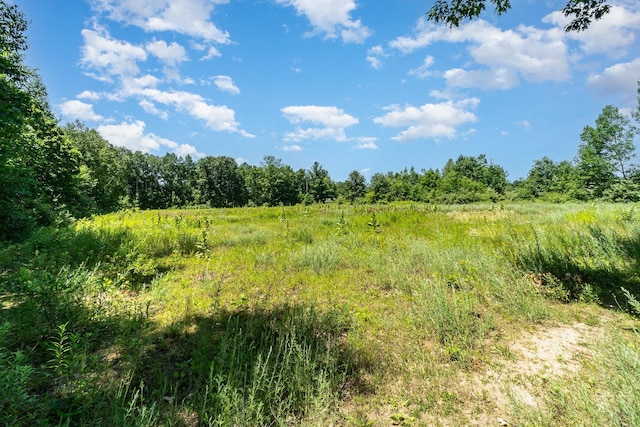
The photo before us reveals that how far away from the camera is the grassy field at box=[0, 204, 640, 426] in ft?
8.82

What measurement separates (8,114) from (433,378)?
10926mm

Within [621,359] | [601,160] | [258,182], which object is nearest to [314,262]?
[621,359]

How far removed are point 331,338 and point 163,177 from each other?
266 feet

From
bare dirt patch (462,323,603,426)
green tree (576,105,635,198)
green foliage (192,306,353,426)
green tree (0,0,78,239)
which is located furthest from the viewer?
green tree (576,105,635,198)

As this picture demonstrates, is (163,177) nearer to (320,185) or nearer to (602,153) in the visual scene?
(320,185)

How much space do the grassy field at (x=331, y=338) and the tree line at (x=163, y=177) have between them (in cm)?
468

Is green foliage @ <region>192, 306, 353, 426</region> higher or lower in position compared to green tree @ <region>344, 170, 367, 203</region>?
lower

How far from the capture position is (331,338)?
4125 mm

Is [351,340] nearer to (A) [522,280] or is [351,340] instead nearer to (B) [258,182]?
(A) [522,280]

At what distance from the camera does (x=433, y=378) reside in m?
3.29

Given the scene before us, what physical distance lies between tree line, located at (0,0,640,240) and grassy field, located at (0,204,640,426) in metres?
4.68

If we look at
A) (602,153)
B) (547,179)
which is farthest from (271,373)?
(547,179)

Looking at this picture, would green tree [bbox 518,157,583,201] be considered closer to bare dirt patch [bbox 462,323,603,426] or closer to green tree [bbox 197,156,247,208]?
bare dirt patch [bbox 462,323,603,426]

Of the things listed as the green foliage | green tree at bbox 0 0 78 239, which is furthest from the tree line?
the green foliage
